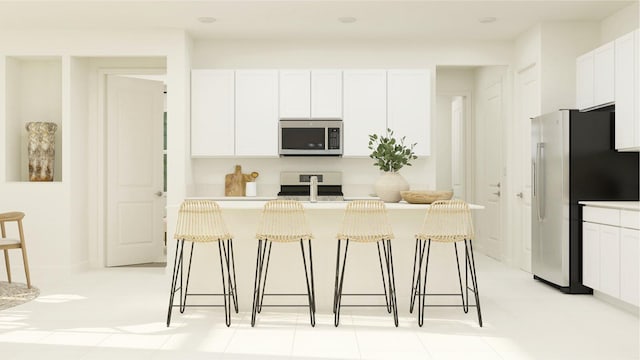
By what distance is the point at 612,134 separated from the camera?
532cm

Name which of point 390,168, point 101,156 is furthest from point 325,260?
A: point 101,156

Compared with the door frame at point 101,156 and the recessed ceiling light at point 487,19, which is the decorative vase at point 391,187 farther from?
the door frame at point 101,156

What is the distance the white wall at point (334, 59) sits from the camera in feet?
22.7

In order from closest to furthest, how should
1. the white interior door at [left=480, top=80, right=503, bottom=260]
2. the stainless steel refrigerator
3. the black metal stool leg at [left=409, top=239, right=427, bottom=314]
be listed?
the black metal stool leg at [left=409, top=239, right=427, bottom=314], the stainless steel refrigerator, the white interior door at [left=480, top=80, right=503, bottom=260]

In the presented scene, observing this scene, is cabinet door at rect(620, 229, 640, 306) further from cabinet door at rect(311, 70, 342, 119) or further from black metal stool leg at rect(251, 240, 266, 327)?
cabinet door at rect(311, 70, 342, 119)

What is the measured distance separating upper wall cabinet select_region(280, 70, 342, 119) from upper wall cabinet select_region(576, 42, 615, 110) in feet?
8.32

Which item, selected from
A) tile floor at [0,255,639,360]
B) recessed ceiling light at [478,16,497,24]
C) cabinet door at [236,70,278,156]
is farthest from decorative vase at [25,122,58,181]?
recessed ceiling light at [478,16,497,24]

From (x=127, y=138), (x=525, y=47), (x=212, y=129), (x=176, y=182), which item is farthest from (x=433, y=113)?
(x=127, y=138)

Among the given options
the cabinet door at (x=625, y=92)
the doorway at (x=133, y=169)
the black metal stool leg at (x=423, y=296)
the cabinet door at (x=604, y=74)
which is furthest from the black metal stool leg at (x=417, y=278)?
the doorway at (x=133, y=169)

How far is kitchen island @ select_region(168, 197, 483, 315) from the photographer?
4.69m

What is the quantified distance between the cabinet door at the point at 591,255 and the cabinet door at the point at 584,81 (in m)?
1.25

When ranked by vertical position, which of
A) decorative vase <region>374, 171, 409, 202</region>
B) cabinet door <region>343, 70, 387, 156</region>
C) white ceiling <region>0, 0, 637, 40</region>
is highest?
white ceiling <region>0, 0, 637, 40</region>

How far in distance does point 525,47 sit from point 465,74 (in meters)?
1.81

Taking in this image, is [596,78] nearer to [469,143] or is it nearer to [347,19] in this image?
[347,19]
